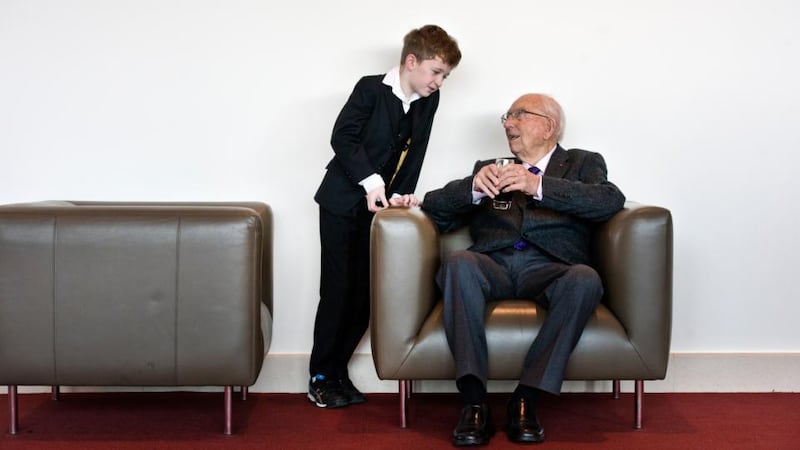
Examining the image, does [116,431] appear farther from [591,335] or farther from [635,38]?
[635,38]

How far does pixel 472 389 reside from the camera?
2.61 metres

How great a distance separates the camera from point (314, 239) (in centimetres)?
337

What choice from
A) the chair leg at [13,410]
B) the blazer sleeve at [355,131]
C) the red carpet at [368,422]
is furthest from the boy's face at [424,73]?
the chair leg at [13,410]

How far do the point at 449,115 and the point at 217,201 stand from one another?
92 cm

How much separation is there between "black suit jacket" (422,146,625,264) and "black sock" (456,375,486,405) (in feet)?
1.62

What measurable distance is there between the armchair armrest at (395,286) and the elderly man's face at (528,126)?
0.57 meters

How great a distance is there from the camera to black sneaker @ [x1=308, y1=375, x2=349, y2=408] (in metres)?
3.07

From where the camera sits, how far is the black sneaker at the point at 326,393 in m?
3.07

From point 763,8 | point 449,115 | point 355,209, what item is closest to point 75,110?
point 355,209

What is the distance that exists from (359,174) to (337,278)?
0.40 metres

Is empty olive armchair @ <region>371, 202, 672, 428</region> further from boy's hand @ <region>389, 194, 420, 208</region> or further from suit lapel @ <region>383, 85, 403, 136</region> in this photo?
suit lapel @ <region>383, 85, 403, 136</region>

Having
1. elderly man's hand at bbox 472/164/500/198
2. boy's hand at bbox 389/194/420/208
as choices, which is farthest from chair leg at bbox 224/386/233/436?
elderly man's hand at bbox 472/164/500/198

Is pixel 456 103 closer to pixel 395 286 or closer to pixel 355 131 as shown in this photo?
pixel 355 131

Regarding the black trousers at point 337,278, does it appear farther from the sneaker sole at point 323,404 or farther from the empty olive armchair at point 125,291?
the empty olive armchair at point 125,291
